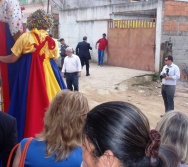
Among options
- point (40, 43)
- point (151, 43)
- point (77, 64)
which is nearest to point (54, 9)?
point (151, 43)

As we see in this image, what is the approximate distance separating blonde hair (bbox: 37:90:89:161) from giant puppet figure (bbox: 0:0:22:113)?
3.82 ft

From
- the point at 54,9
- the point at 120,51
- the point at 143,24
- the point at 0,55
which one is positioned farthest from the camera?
the point at 54,9

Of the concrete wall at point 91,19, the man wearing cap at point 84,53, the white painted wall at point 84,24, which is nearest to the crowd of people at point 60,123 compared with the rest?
the man wearing cap at point 84,53

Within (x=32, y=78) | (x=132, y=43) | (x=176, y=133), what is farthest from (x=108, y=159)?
(x=132, y=43)

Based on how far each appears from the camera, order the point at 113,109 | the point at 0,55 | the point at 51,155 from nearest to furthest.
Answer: the point at 113,109 → the point at 51,155 → the point at 0,55

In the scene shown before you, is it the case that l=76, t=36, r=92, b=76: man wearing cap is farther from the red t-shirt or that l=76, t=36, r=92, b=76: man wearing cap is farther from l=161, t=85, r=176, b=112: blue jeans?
l=161, t=85, r=176, b=112: blue jeans

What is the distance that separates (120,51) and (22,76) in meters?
10.4

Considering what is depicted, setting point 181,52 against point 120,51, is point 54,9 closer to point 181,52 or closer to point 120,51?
point 120,51

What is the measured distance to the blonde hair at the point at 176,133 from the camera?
195 centimetres

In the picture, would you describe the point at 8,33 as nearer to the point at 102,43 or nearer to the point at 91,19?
the point at 102,43

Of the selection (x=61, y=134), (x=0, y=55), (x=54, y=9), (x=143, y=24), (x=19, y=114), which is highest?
(x=54, y=9)

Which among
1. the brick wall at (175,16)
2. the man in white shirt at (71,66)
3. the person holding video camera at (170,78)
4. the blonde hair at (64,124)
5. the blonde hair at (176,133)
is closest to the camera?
the blonde hair at (64,124)

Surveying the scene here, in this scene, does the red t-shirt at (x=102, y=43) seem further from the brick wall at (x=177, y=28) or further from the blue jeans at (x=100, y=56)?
the brick wall at (x=177, y=28)

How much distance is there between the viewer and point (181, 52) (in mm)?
11117
